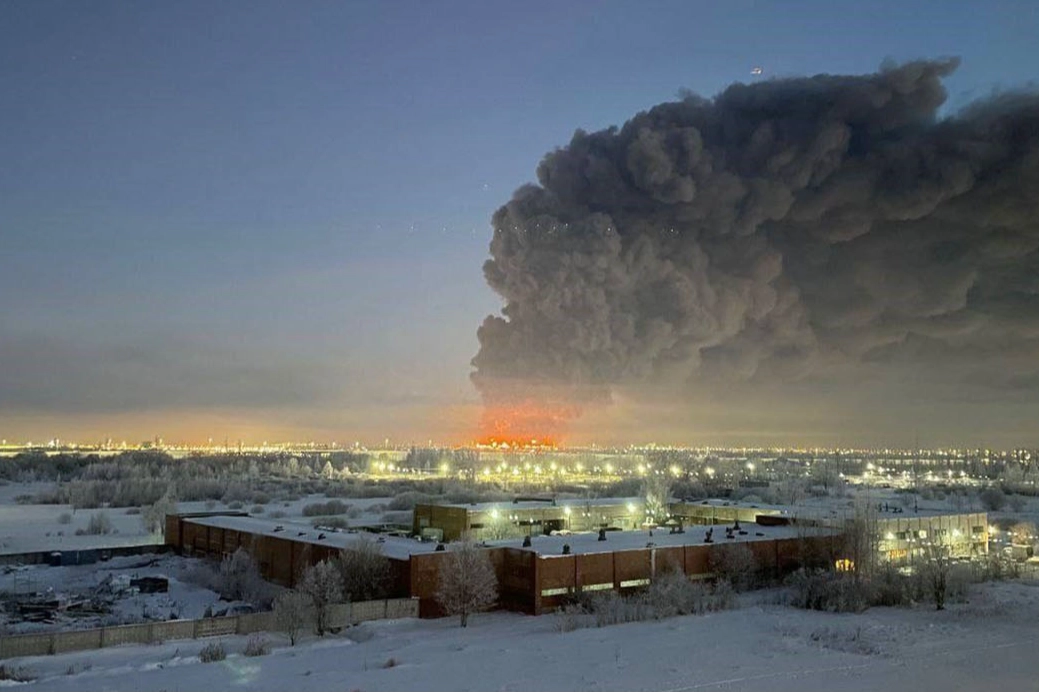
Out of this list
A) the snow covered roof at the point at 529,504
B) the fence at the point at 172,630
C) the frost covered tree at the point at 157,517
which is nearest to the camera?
the fence at the point at 172,630

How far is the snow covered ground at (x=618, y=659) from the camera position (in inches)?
824

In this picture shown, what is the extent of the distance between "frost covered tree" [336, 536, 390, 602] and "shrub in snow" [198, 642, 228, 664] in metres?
8.00

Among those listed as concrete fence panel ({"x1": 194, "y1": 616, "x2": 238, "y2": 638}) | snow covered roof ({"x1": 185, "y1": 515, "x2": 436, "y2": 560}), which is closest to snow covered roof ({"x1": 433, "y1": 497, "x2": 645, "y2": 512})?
snow covered roof ({"x1": 185, "y1": 515, "x2": 436, "y2": 560})

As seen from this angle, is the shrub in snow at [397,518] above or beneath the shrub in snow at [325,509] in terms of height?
beneath

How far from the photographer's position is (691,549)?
36688 millimetres

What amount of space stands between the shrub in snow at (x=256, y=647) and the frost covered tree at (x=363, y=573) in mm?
5909

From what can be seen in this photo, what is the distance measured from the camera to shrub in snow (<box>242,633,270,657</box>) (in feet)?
81.6

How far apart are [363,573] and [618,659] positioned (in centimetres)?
1215

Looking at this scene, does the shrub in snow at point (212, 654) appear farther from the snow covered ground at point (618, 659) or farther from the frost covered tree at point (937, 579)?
the frost covered tree at point (937, 579)

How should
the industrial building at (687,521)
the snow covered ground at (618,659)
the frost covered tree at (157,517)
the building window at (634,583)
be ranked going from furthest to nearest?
1. the frost covered tree at (157,517)
2. the industrial building at (687,521)
3. the building window at (634,583)
4. the snow covered ground at (618,659)

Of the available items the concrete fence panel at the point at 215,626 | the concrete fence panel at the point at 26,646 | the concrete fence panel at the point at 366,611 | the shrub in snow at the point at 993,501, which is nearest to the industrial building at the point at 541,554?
the concrete fence panel at the point at 366,611

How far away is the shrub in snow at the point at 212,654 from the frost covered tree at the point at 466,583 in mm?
8368

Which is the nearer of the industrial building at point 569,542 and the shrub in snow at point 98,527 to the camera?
the industrial building at point 569,542

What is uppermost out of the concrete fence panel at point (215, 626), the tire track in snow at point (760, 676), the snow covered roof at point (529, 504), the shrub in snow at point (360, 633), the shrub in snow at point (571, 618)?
the snow covered roof at point (529, 504)
